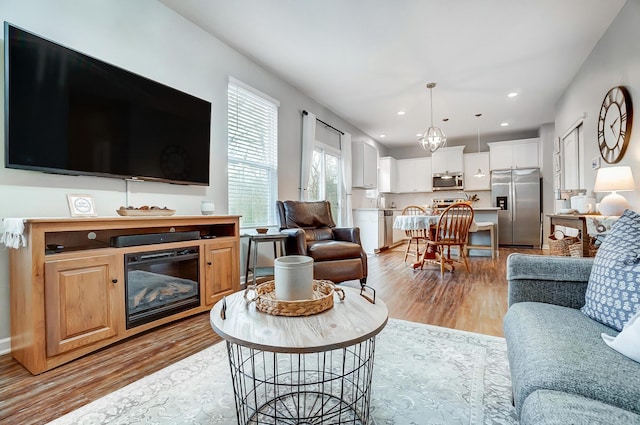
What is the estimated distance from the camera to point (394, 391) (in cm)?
141

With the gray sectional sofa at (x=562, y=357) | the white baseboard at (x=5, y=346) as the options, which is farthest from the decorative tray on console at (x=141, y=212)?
the gray sectional sofa at (x=562, y=357)

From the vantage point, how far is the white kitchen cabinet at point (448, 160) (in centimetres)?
742

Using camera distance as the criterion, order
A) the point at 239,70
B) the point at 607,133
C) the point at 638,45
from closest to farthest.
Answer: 1. the point at 638,45
2. the point at 607,133
3. the point at 239,70

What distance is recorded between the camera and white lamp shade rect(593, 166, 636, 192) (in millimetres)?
2398

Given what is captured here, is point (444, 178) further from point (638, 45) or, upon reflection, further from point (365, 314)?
point (365, 314)

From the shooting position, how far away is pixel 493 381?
1484 millimetres

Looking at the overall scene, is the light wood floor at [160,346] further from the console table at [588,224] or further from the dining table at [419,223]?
the console table at [588,224]

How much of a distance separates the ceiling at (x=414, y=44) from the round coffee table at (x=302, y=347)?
104 inches

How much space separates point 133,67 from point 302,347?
265 cm

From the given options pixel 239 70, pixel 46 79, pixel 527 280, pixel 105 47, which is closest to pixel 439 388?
pixel 527 280

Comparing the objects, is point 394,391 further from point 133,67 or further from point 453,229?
point 453,229

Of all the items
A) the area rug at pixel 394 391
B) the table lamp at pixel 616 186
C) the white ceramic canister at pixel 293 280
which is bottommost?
the area rug at pixel 394 391

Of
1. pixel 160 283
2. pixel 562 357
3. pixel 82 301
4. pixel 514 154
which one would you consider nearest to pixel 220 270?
pixel 160 283

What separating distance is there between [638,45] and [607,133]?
2.86ft
